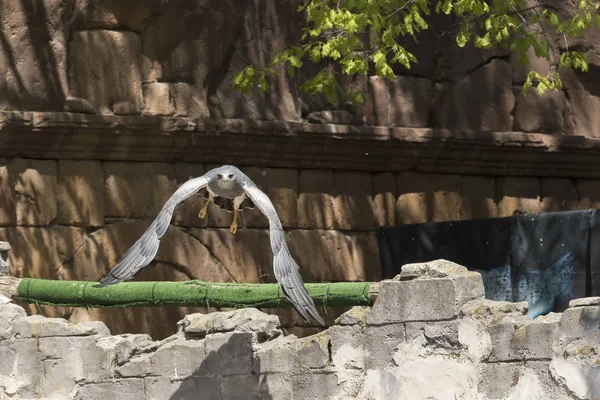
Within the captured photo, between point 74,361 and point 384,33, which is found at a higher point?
point 384,33

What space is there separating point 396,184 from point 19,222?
383 cm

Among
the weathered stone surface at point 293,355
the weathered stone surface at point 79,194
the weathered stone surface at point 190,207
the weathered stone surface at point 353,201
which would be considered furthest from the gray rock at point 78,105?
the weathered stone surface at point 293,355

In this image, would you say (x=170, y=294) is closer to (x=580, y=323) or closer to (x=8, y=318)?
(x=8, y=318)

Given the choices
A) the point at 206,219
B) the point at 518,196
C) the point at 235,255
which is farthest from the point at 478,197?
the point at 206,219

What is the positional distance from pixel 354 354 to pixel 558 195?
6.93 metres

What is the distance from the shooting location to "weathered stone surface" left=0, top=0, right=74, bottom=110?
13.8m

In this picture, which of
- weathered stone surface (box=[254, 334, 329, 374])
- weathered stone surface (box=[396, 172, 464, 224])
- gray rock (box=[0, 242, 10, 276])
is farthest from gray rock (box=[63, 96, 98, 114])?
weathered stone surface (box=[254, 334, 329, 374])

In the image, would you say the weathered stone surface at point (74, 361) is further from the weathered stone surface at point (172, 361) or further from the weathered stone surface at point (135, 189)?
the weathered stone surface at point (135, 189)

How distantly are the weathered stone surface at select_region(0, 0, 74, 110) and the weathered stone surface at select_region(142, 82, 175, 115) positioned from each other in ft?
2.51

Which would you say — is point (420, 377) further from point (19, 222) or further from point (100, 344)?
point (19, 222)

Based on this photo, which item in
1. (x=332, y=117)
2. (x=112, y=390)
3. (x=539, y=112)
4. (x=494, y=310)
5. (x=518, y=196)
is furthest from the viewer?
(x=539, y=112)

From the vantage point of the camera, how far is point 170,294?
11.1 metres

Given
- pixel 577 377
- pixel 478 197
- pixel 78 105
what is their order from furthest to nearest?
pixel 478 197
pixel 78 105
pixel 577 377

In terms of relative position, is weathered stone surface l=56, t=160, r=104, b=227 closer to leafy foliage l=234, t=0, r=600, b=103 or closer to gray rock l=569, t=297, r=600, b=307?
leafy foliage l=234, t=0, r=600, b=103
